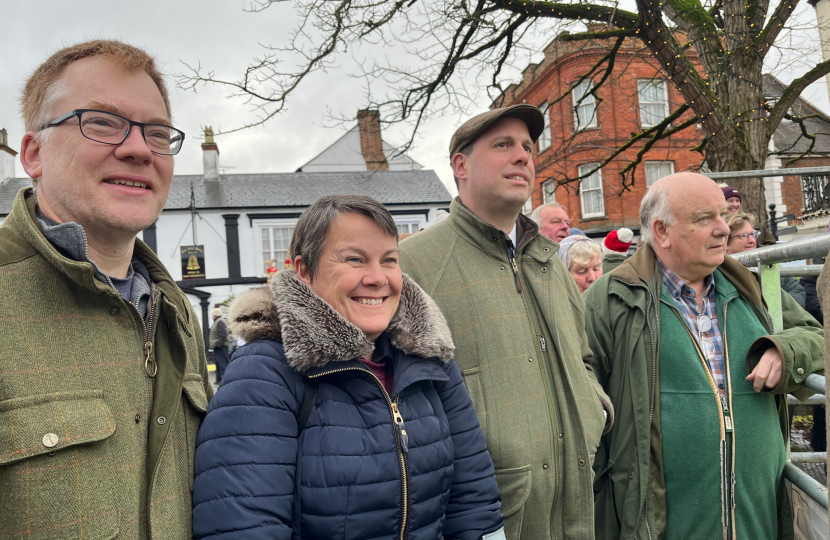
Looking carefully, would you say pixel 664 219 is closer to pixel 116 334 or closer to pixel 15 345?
pixel 116 334

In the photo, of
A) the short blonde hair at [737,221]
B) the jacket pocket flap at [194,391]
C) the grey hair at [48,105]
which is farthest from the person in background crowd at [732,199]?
the grey hair at [48,105]

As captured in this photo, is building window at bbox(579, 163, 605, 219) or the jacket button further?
building window at bbox(579, 163, 605, 219)

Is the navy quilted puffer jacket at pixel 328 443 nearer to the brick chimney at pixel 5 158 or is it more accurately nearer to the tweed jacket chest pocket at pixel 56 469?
the tweed jacket chest pocket at pixel 56 469

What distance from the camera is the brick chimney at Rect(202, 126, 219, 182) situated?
22.7m

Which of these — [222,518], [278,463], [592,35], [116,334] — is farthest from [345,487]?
[592,35]

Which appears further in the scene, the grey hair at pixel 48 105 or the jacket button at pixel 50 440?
the grey hair at pixel 48 105

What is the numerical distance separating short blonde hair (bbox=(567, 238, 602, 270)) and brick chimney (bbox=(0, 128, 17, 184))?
974 inches

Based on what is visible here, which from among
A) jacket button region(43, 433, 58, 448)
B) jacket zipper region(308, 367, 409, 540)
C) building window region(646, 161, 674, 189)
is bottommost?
jacket zipper region(308, 367, 409, 540)

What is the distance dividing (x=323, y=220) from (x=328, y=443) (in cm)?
72

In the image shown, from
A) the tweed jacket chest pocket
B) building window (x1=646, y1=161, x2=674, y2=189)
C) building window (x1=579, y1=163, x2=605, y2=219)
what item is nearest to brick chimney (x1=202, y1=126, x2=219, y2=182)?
building window (x1=579, y1=163, x2=605, y2=219)

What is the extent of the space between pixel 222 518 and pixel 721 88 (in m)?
7.51

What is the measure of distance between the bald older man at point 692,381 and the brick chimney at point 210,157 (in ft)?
74.1

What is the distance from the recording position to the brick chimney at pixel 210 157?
2273 cm

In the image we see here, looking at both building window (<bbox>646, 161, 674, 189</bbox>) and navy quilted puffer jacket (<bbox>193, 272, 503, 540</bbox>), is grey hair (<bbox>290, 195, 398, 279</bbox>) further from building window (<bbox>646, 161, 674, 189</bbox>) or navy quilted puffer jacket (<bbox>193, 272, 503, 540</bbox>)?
building window (<bbox>646, 161, 674, 189</bbox>)
